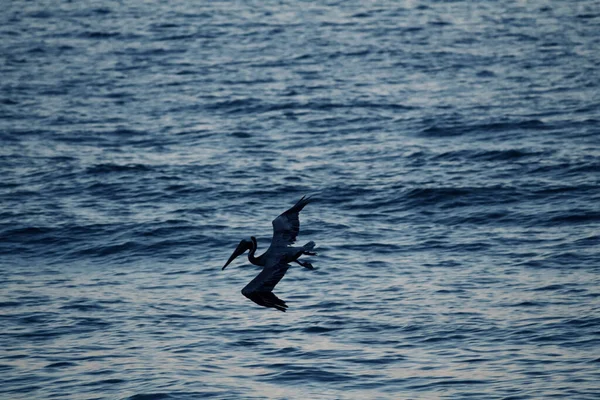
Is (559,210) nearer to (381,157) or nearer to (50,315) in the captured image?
(381,157)

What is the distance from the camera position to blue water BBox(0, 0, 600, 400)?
21.1 meters

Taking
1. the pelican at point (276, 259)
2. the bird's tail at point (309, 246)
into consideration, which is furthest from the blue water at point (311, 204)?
the bird's tail at point (309, 246)

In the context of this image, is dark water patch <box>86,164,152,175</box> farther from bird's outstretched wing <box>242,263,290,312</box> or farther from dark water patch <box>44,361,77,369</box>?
bird's outstretched wing <box>242,263,290,312</box>

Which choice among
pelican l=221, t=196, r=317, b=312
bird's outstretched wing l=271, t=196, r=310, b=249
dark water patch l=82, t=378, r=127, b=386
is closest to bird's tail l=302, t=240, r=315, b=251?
pelican l=221, t=196, r=317, b=312

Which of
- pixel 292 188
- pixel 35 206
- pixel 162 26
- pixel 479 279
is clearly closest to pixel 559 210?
pixel 479 279

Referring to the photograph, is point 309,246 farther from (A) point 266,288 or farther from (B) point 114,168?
(B) point 114,168

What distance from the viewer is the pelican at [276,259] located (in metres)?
16.6

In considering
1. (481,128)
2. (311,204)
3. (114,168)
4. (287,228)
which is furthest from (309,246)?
(481,128)

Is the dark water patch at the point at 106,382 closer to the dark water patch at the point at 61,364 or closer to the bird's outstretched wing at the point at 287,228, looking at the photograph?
the dark water patch at the point at 61,364

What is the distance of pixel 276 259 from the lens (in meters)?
17.4

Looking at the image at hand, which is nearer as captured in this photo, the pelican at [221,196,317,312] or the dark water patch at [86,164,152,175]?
the pelican at [221,196,317,312]

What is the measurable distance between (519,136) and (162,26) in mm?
22931

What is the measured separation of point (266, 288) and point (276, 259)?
705 mm

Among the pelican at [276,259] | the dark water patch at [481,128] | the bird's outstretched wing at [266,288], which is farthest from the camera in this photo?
the dark water patch at [481,128]
